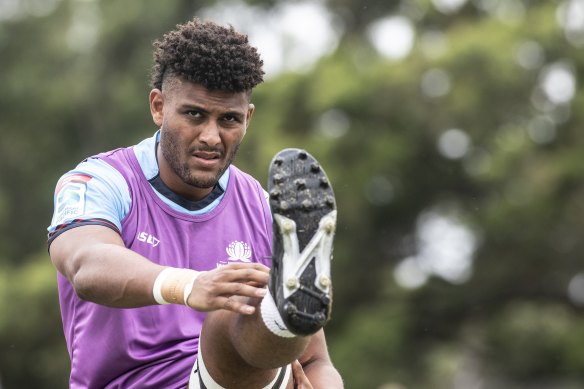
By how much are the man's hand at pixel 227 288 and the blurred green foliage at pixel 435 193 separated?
14.8 meters

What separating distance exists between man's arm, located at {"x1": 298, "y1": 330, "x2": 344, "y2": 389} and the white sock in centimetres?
109

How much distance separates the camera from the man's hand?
474 cm

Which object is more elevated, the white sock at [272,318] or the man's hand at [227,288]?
the man's hand at [227,288]

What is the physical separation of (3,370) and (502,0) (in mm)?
11756

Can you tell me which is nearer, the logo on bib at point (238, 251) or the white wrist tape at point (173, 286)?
the white wrist tape at point (173, 286)

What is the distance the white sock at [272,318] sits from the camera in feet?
15.8

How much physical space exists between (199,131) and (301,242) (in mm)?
1133

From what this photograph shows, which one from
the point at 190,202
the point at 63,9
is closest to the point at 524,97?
the point at 63,9

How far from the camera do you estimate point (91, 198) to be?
5543 millimetres

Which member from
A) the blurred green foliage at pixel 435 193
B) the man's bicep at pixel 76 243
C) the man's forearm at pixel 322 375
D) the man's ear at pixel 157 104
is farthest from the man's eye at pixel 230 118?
the blurred green foliage at pixel 435 193

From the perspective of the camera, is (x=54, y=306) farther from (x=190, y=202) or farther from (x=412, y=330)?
(x=190, y=202)

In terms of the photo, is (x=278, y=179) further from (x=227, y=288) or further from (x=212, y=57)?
(x=212, y=57)

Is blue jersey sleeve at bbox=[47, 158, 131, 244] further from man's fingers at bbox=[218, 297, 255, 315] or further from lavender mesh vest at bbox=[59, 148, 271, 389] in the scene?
man's fingers at bbox=[218, 297, 255, 315]

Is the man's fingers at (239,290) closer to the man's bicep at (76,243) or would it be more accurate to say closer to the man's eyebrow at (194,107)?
the man's bicep at (76,243)
